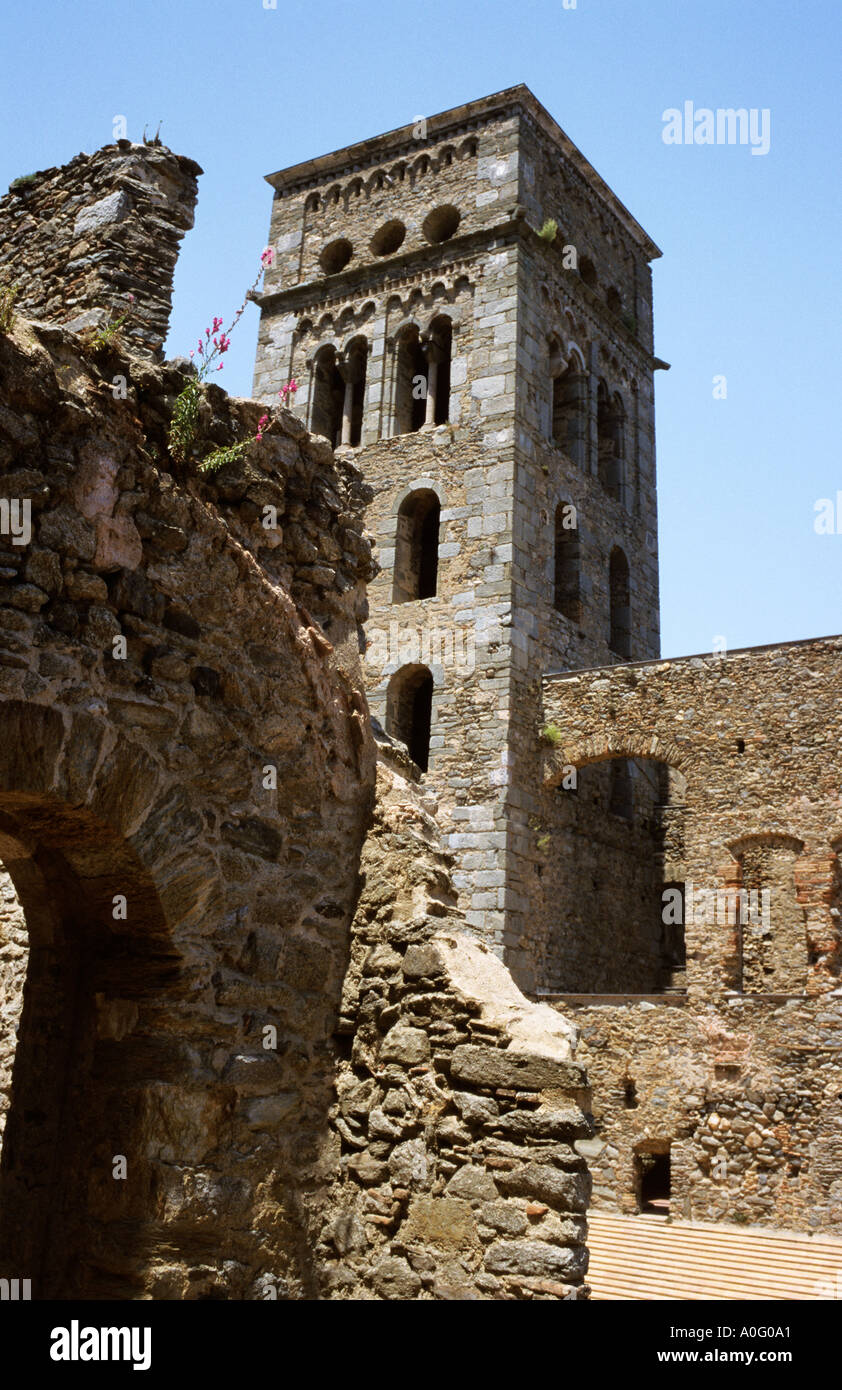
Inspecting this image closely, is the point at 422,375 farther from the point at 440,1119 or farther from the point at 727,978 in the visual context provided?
the point at 440,1119

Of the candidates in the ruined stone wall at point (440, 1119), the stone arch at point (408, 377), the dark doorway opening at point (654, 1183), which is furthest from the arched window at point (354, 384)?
the ruined stone wall at point (440, 1119)

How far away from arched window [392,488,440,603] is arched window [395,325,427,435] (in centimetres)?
133

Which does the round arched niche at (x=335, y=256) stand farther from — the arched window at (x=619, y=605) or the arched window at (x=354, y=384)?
the arched window at (x=619, y=605)

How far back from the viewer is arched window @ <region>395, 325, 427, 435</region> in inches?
739

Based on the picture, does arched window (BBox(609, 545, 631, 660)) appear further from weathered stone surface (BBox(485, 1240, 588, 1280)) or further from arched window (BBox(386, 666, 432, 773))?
weathered stone surface (BBox(485, 1240, 588, 1280))

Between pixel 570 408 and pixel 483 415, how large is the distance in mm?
2615

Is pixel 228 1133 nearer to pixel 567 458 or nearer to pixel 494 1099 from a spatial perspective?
pixel 494 1099

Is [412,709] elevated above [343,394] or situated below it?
below

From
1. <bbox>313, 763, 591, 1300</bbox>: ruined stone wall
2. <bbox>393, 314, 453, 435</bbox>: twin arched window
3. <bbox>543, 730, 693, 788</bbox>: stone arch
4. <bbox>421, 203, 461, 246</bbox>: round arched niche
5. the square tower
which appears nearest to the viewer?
<bbox>313, 763, 591, 1300</bbox>: ruined stone wall

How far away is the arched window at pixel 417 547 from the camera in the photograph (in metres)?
17.3

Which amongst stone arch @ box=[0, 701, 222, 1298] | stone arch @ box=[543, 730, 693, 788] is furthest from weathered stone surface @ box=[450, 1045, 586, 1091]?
stone arch @ box=[543, 730, 693, 788]

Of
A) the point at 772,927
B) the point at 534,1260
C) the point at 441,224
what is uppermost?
the point at 441,224

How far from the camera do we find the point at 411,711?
56.0ft

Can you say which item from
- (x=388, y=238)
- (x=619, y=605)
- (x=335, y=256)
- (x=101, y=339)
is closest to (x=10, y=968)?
(x=101, y=339)
